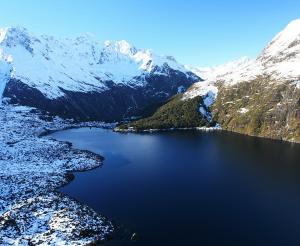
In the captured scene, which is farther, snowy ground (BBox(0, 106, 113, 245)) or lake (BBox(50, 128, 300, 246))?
lake (BBox(50, 128, 300, 246))

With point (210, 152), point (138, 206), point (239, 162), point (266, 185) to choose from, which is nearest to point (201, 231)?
point (138, 206)

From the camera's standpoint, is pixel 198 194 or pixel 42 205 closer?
pixel 42 205

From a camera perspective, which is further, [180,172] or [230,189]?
[180,172]

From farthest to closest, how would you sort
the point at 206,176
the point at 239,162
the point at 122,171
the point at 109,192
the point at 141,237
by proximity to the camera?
the point at 239,162, the point at 122,171, the point at 206,176, the point at 109,192, the point at 141,237

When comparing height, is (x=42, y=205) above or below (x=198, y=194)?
below

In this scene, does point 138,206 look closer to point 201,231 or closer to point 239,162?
point 201,231
